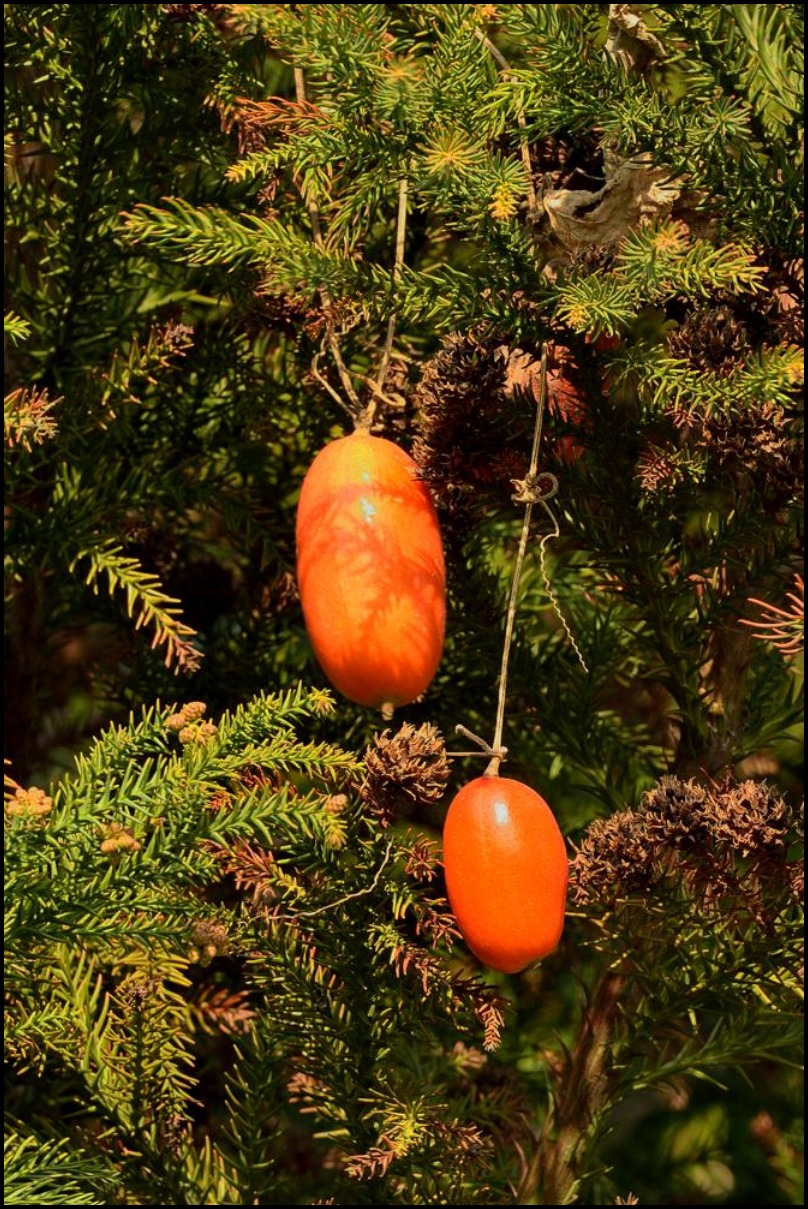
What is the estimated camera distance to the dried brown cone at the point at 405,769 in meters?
0.74

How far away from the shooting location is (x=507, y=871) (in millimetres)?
715

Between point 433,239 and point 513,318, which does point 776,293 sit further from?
point 433,239

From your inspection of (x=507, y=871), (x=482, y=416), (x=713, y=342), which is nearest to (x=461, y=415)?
(x=482, y=416)

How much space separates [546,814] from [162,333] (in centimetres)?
41

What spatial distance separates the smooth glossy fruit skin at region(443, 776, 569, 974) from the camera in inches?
28.2

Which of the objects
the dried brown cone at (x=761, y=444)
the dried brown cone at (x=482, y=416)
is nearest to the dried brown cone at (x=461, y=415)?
the dried brown cone at (x=482, y=416)

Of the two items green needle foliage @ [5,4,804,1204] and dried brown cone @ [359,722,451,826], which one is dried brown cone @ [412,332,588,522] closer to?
green needle foliage @ [5,4,804,1204]

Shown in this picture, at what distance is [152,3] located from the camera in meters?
Result: 0.88

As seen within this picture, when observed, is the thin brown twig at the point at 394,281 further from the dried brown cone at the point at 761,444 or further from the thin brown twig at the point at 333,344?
the dried brown cone at the point at 761,444

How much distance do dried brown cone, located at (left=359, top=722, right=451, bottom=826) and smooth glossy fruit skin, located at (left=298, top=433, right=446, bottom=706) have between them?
33mm

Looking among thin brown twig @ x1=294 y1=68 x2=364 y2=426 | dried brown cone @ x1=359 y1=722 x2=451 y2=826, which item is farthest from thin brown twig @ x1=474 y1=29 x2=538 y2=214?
dried brown cone @ x1=359 y1=722 x2=451 y2=826

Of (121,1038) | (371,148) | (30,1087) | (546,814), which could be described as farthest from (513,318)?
(30,1087)

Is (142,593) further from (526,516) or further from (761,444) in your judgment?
(761,444)

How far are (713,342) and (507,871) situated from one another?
0.27 meters
